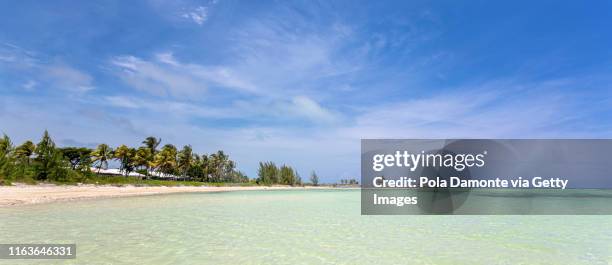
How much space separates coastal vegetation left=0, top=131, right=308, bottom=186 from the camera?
4550 centimetres

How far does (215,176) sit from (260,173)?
2428 centimetres

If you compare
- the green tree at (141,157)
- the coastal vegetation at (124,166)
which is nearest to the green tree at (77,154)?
the coastal vegetation at (124,166)

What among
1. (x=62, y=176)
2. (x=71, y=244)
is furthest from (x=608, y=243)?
(x=62, y=176)

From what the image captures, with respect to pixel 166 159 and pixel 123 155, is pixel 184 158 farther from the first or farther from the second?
pixel 123 155

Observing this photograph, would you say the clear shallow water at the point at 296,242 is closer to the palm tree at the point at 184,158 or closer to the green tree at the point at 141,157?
the green tree at the point at 141,157

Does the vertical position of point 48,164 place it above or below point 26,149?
below

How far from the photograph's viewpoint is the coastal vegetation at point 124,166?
149 ft

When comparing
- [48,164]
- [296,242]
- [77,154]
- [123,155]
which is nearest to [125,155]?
[123,155]

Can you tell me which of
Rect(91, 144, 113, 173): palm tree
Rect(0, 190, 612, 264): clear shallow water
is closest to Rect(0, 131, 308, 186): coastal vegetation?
Rect(91, 144, 113, 173): palm tree

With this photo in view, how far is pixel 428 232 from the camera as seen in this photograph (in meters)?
14.5

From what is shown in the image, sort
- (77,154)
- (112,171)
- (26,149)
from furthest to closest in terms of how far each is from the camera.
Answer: (112,171), (77,154), (26,149)

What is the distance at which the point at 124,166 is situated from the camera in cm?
7825

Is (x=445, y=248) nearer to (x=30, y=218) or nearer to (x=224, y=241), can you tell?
(x=224, y=241)

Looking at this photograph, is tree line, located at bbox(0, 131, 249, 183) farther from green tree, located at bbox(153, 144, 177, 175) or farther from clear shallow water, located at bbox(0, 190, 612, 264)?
clear shallow water, located at bbox(0, 190, 612, 264)
